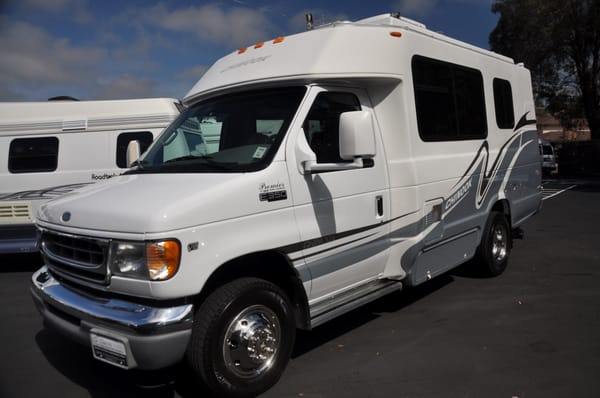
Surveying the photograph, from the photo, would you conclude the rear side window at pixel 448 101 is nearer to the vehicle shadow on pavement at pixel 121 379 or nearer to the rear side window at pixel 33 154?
the vehicle shadow on pavement at pixel 121 379

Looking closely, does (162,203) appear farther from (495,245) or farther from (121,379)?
(495,245)

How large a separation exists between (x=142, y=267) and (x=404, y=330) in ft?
9.49

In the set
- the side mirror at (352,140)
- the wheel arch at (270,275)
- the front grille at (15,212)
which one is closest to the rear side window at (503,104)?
the side mirror at (352,140)

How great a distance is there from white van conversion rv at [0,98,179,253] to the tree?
28067 millimetres

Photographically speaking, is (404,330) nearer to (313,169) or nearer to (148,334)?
(313,169)

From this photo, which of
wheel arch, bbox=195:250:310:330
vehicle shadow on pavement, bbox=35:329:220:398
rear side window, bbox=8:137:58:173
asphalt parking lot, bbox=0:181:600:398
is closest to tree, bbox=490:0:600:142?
asphalt parking lot, bbox=0:181:600:398

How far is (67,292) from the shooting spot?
3490 mm

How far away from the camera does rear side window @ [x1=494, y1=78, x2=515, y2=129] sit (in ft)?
20.9

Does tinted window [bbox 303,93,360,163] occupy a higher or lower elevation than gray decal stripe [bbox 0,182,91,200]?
higher

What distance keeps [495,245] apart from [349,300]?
3.29m

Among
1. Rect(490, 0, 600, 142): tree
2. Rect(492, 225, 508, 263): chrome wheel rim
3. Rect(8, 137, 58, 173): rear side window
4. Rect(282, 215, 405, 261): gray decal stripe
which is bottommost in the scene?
Rect(492, 225, 508, 263): chrome wheel rim

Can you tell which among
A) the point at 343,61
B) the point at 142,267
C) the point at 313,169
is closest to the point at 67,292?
the point at 142,267

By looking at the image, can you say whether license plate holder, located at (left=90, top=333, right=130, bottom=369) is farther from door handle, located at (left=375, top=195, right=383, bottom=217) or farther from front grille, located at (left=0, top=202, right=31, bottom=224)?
front grille, located at (left=0, top=202, right=31, bottom=224)

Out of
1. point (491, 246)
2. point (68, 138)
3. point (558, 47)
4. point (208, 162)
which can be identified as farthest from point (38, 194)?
point (558, 47)
